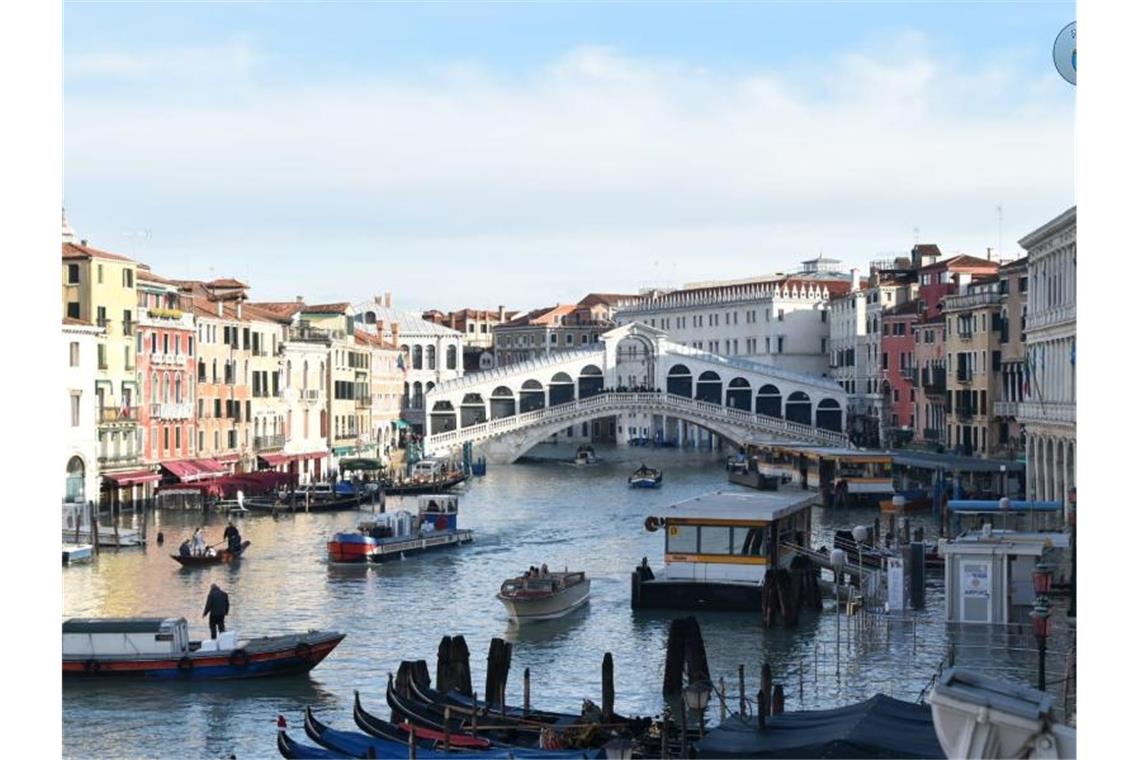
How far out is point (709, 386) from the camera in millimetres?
36906

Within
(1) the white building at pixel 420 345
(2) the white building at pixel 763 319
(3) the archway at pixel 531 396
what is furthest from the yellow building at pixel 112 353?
(2) the white building at pixel 763 319

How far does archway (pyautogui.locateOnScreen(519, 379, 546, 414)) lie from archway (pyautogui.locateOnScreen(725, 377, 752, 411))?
3620mm

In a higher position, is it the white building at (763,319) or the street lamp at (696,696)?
the white building at (763,319)

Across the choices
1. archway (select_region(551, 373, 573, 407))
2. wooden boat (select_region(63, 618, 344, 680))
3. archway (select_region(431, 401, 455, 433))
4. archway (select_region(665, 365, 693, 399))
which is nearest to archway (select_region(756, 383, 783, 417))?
archway (select_region(665, 365, 693, 399))

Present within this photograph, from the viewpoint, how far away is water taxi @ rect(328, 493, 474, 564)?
50.3 feet

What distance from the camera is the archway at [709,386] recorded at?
36.6 metres

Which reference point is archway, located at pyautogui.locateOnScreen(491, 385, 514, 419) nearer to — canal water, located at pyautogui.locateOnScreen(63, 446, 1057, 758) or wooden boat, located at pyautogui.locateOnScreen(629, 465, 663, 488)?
wooden boat, located at pyautogui.locateOnScreen(629, 465, 663, 488)

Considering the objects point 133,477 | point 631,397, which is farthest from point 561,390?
point 133,477

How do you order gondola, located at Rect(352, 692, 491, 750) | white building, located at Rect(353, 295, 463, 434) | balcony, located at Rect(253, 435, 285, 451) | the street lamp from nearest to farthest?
the street lamp → gondola, located at Rect(352, 692, 491, 750) → balcony, located at Rect(253, 435, 285, 451) → white building, located at Rect(353, 295, 463, 434)

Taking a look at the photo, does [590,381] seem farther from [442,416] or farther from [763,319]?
[763,319]

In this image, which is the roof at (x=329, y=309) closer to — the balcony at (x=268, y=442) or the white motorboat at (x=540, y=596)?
the balcony at (x=268, y=442)

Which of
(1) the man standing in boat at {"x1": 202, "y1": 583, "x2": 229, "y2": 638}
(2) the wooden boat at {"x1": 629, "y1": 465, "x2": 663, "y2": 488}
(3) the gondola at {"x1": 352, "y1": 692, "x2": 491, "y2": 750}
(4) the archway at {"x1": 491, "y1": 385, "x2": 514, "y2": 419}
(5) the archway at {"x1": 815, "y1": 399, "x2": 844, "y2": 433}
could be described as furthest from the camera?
→ (4) the archway at {"x1": 491, "y1": 385, "x2": 514, "y2": 419}

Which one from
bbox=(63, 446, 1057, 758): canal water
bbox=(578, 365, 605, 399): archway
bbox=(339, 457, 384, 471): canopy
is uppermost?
bbox=(578, 365, 605, 399): archway

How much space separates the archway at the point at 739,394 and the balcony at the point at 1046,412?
17606 millimetres
